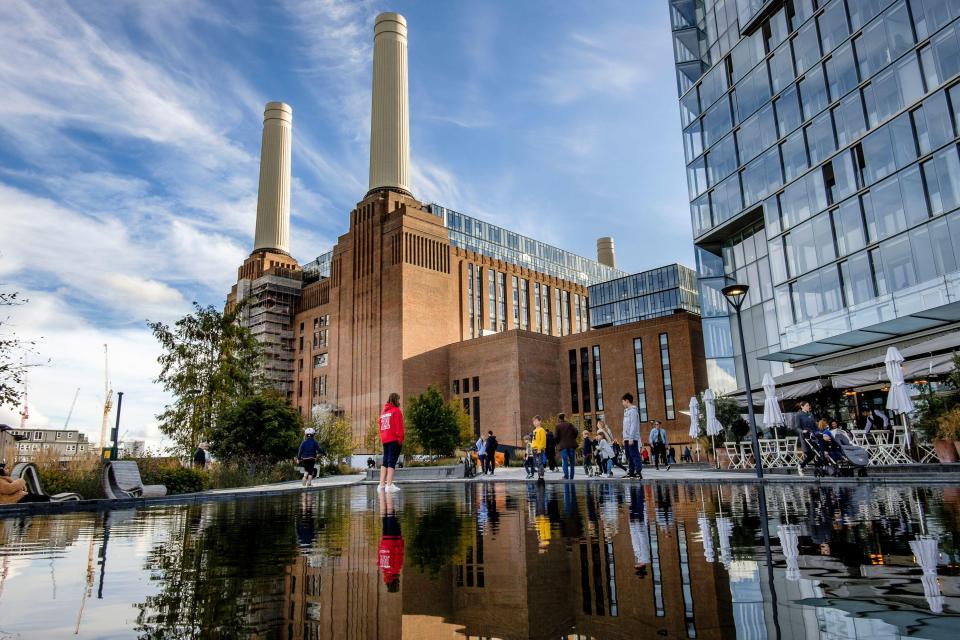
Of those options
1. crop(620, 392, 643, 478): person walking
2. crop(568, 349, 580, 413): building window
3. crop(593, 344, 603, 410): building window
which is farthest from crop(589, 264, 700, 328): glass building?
crop(620, 392, 643, 478): person walking

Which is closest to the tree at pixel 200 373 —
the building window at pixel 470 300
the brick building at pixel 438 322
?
the brick building at pixel 438 322

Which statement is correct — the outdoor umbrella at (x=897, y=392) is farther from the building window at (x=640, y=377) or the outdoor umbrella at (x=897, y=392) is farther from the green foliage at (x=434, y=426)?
the building window at (x=640, y=377)

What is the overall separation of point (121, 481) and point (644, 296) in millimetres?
74171

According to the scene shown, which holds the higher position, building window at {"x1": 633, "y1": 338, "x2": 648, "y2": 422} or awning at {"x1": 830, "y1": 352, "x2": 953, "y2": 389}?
building window at {"x1": 633, "y1": 338, "x2": 648, "y2": 422}

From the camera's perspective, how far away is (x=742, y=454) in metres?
19.3

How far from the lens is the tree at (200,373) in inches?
1214

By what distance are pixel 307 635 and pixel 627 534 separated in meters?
2.98

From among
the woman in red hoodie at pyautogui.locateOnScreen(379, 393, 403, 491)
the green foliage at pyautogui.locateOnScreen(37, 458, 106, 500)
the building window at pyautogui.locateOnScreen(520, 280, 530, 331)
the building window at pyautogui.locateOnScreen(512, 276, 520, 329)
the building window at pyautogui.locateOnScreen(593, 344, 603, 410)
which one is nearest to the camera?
the woman in red hoodie at pyautogui.locateOnScreen(379, 393, 403, 491)

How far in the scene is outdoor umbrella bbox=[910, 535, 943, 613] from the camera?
207 centimetres

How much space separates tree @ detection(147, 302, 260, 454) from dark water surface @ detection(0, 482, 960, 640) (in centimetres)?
2758

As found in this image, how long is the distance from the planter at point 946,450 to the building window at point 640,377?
48211mm

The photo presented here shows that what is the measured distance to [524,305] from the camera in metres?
82.4

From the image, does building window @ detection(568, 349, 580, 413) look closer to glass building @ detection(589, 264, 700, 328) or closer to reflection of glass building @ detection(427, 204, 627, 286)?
glass building @ detection(589, 264, 700, 328)

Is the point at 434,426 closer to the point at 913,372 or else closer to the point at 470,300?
the point at 470,300
